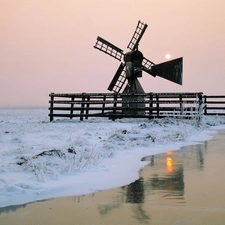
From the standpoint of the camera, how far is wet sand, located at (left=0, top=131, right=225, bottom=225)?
9.87ft

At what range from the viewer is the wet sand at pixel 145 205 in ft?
9.87

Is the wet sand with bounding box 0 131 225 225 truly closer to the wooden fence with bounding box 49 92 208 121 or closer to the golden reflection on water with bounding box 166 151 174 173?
the golden reflection on water with bounding box 166 151 174 173

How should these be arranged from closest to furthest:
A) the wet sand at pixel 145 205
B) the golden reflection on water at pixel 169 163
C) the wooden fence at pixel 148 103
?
the wet sand at pixel 145 205
the golden reflection on water at pixel 169 163
the wooden fence at pixel 148 103

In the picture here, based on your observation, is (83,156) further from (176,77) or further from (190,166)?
(176,77)

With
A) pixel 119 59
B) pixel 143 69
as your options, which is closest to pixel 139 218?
pixel 143 69

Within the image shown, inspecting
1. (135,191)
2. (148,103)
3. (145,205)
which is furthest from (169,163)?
(148,103)

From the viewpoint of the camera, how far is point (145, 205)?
3.44 metres

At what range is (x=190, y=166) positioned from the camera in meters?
5.74

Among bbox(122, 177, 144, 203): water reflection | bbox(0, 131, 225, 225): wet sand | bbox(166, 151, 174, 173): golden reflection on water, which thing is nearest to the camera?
bbox(0, 131, 225, 225): wet sand

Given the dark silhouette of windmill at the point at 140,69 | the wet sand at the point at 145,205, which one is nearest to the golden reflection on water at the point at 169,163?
the wet sand at the point at 145,205

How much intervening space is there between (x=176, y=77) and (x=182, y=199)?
18.7 m

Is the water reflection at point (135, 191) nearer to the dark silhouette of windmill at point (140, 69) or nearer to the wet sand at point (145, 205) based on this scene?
the wet sand at point (145, 205)

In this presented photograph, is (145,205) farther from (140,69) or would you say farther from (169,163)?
(140,69)

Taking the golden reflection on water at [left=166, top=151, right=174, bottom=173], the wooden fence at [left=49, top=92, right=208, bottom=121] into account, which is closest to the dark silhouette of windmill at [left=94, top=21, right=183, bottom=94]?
the wooden fence at [left=49, top=92, right=208, bottom=121]
